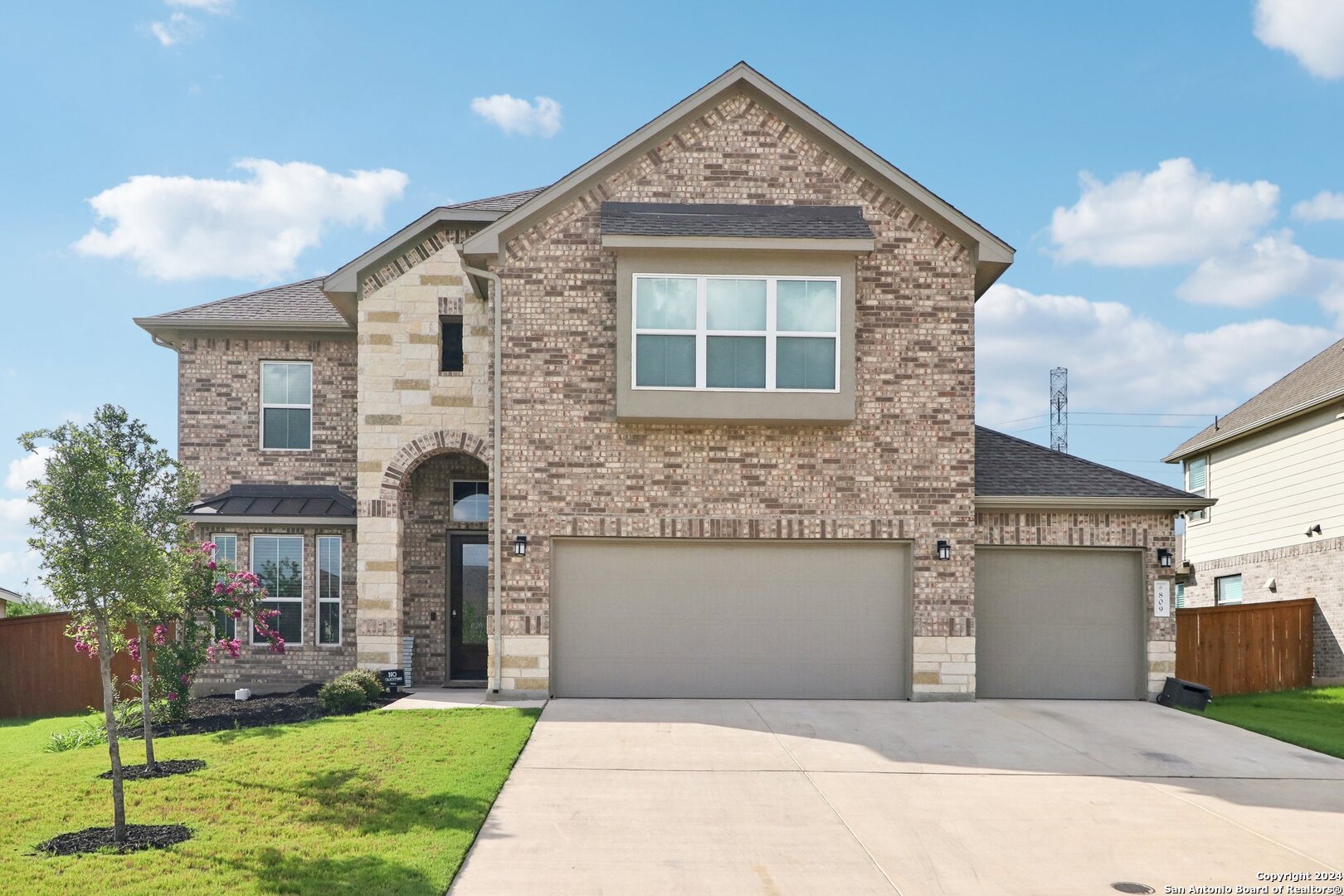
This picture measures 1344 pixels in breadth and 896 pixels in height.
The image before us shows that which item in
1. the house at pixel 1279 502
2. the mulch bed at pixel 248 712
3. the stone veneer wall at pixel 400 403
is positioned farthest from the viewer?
the house at pixel 1279 502

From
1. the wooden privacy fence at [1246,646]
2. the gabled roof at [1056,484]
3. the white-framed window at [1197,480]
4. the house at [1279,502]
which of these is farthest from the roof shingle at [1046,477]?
the white-framed window at [1197,480]

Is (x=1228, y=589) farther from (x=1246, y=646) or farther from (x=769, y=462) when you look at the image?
(x=769, y=462)

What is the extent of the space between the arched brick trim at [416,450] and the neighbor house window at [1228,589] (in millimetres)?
16715

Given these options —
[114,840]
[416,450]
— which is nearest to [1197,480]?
[416,450]

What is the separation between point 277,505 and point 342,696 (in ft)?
14.3

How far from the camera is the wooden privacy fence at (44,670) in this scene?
1605cm

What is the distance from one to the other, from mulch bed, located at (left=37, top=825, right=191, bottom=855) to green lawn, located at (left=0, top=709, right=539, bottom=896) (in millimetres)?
116

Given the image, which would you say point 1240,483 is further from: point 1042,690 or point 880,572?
point 880,572

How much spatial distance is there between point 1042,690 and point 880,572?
292 centimetres

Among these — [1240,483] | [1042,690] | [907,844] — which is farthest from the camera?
[1240,483]

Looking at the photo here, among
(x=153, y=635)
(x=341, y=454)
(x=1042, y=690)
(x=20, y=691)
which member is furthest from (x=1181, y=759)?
(x=20, y=691)

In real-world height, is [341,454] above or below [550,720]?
above

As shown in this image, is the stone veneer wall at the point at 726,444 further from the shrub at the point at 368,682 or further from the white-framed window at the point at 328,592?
the white-framed window at the point at 328,592

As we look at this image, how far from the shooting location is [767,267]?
553 inches
